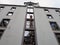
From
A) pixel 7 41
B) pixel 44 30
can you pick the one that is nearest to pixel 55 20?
pixel 44 30

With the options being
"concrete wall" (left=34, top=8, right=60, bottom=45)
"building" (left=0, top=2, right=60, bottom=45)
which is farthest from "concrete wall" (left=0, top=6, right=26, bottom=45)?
"concrete wall" (left=34, top=8, right=60, bottom=45)

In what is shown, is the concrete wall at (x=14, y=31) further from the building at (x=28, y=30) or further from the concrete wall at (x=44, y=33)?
the concrete wall at (x=44, y=33)

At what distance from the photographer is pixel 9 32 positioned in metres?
9.78

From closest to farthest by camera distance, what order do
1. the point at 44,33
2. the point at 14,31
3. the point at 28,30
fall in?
the point at 44,33 → the point at 14,31 → the point at 28,30

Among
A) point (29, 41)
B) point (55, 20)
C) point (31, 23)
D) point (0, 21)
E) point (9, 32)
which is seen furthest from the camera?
point (31, 23)

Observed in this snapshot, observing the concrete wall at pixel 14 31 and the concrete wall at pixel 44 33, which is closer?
the concrete wall at pixel 14 31

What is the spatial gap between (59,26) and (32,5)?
24.0 ft

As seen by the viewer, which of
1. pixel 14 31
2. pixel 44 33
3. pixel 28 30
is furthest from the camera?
pixel 28 30

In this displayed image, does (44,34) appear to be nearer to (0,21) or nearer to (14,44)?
(14,44)

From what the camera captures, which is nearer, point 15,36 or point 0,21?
point 15,36

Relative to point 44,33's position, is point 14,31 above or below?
above

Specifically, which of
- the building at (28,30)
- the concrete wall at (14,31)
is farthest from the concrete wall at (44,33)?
the concrete wall at (14,31)

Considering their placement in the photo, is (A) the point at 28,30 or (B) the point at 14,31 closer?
(B) the point at 14,31

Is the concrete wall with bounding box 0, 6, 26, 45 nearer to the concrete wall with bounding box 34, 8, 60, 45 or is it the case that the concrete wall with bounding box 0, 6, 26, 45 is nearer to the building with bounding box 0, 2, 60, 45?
the building with bounding box 0, 2, 60, 45
